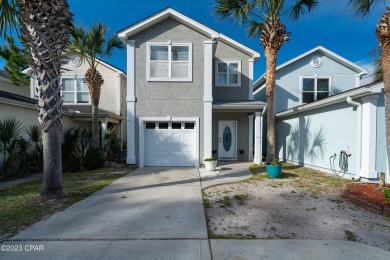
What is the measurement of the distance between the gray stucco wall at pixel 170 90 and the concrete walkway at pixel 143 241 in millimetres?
5606

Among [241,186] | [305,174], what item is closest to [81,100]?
[241,186]

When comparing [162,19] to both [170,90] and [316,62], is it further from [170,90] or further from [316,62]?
[316,62]

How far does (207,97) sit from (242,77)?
4.02 m

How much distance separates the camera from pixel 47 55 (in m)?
5.24

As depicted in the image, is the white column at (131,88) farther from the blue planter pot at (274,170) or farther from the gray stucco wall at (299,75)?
the gray stucco wall at (299,75)

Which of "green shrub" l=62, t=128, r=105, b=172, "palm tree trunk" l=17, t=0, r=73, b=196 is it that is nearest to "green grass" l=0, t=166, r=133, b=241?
"palm tree trunk" l=17, t=0, r=73, b=196

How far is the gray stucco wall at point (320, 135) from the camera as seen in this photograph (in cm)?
796

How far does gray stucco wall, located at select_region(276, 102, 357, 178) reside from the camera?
7.96 meters

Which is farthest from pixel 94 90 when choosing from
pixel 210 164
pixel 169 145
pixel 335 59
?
pixel 335 59

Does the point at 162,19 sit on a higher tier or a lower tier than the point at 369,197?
higher

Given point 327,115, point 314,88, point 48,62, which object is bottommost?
point 327,115

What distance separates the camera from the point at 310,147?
10328 millimetres

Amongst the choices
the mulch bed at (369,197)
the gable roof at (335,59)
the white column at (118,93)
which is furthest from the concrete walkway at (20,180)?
the gable roof at (335,59)

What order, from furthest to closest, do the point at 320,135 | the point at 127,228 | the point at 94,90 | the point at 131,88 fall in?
the point at 94,90
the point at 131,88
the point at 320,135
the point at 127,228
